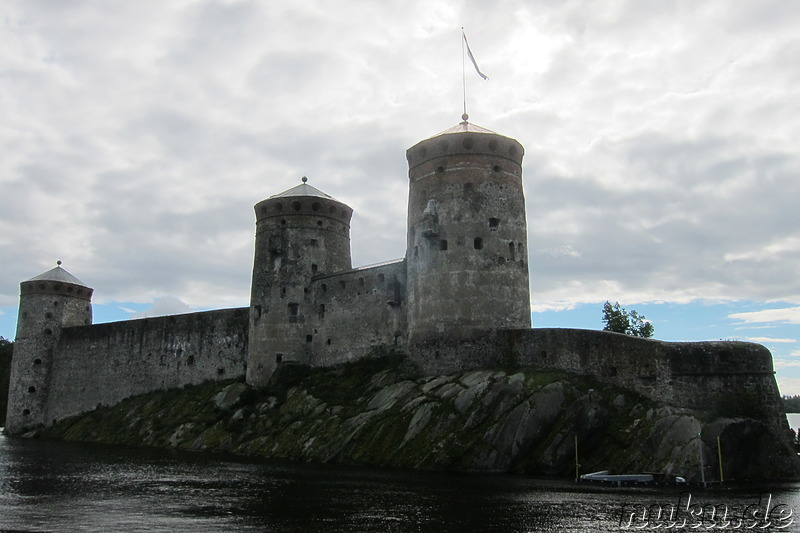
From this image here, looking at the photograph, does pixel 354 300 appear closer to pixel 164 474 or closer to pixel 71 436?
pixel 164 474

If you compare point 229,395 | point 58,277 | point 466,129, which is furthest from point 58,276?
point 466,129

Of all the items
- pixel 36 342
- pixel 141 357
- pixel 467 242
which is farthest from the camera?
pixel 36 342

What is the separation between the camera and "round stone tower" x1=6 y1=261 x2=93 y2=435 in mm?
64312

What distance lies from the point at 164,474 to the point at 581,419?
18.0 metres

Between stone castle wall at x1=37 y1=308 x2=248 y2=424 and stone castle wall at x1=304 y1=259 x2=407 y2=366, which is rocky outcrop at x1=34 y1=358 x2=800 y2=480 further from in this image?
stone castle wall at x1=37 y1=308 x2=248 y2=424

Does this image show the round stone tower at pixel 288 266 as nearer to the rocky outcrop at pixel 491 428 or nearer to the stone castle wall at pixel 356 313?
the stone castle wall at pixel 356 313

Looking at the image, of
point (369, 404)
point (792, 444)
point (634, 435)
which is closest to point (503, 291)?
point (369, 404)

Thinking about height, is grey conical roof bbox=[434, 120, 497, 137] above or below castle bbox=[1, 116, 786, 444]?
above

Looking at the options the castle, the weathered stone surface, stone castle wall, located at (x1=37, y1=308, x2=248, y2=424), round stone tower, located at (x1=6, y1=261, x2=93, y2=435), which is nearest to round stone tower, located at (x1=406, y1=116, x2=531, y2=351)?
the castle

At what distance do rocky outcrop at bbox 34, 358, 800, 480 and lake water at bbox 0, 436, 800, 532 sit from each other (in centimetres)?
213

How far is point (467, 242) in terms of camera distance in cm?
4169

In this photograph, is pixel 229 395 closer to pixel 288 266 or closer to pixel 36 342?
pixel 288 266

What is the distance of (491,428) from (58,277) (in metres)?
47.3

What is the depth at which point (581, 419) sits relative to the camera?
3262 centimetres
